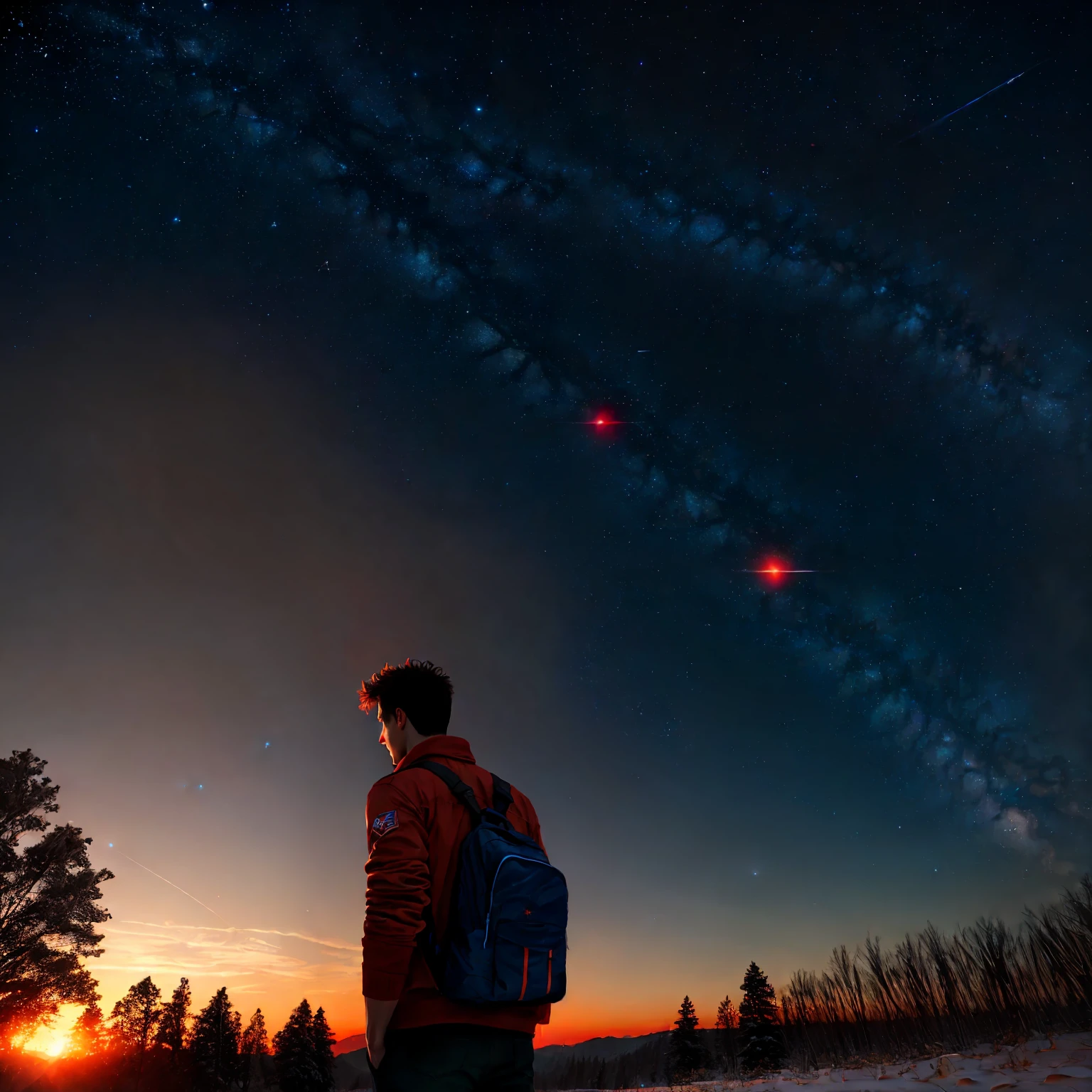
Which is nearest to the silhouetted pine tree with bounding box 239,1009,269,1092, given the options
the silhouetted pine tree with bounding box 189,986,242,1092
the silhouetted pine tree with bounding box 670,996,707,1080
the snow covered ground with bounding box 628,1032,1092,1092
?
the silhouetted pine tree with bounding box 189,986,242,1092

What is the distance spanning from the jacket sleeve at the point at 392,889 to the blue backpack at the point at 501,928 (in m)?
0.15

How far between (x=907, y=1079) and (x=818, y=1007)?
34.7 m

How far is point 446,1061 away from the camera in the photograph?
6.64ft

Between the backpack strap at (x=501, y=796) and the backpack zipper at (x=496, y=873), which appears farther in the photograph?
the backpack strap at (x=501, y=796)

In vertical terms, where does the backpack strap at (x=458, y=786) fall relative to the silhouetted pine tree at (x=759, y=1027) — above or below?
above

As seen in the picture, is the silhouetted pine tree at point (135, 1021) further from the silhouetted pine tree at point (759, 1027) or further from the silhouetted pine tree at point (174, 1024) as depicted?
the silhouetted pine tree at point (759, 1027)

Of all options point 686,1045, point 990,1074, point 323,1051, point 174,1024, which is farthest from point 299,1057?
point 990,1074

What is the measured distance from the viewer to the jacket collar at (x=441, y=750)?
2.78 metres

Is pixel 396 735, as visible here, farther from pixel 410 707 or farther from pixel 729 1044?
pixel 729 1044

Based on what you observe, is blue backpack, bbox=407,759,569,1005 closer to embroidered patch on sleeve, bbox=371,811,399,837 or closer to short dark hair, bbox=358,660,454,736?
embroidered patch on sleeve, bbox=371,811,399,837

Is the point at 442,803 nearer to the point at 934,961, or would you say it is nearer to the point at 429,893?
the point at 429,893

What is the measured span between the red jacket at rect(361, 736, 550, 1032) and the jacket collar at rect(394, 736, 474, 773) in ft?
0.32

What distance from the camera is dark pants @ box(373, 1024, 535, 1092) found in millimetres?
1998

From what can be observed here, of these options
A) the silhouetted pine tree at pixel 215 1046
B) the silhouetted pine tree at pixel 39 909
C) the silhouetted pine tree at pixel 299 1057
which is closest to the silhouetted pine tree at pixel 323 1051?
the silhouetted pine tree at pixel 299 1057
